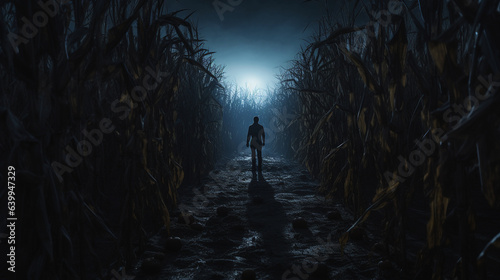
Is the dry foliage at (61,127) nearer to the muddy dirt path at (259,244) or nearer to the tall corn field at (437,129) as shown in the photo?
the muddy dirt path at (259,244)

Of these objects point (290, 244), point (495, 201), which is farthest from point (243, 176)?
point (495, 201)

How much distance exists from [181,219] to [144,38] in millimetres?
1763

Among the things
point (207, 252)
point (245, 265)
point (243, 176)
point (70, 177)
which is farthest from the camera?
point (243, 176)

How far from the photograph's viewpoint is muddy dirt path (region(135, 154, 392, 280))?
183cm

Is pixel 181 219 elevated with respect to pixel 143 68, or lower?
lower

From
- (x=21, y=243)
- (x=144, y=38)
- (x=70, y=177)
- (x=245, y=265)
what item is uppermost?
(x=144, y=38)

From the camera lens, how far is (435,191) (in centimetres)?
127

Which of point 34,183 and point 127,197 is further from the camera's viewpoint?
point 127,197

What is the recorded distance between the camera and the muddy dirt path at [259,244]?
71.9 inches

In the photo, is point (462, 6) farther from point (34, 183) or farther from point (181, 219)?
point (181, 219)
